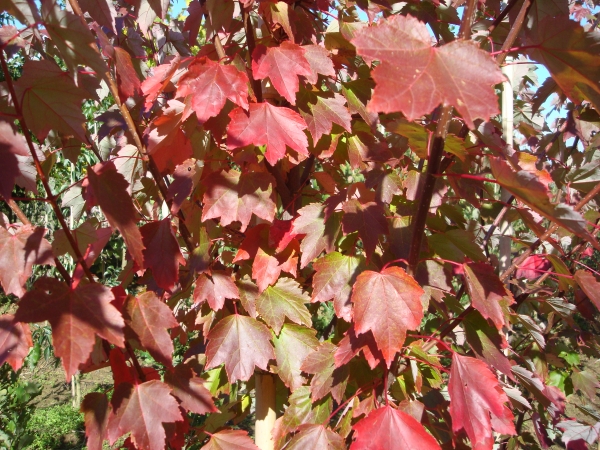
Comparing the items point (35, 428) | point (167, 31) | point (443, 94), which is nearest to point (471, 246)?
point (443, 94)

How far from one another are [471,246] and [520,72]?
1191mm

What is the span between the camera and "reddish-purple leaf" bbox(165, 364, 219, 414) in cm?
97

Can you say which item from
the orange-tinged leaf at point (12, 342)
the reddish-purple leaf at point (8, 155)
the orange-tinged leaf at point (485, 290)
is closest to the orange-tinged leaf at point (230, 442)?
the orange-tinged leaf at point (12, 342)

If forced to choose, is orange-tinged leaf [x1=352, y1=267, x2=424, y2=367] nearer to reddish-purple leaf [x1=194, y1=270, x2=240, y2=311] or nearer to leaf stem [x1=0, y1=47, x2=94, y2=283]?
reddish-purple leaf [x1=194, y1=270, x2=240, y2=311]

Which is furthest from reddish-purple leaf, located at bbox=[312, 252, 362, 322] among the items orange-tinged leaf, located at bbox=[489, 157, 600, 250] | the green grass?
the green grass

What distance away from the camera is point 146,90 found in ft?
3.71

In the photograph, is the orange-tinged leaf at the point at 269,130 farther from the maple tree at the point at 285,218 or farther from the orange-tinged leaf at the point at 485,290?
the orange-tinged leaf at the point at 485,290

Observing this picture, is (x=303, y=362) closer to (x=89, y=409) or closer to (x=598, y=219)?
(x=89, y=409)

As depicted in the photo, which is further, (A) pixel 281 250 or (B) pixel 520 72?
(B) pixel 520 72

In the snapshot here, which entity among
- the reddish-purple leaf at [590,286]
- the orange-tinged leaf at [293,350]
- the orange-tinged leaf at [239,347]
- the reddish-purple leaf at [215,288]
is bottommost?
the orange-tinged leaf at [293,350]

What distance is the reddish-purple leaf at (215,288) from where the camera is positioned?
1.09 metres

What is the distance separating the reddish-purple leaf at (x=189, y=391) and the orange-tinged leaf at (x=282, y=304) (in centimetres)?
22

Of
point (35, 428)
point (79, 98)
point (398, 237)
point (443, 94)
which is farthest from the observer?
point (35, 428)

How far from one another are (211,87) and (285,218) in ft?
1.33
